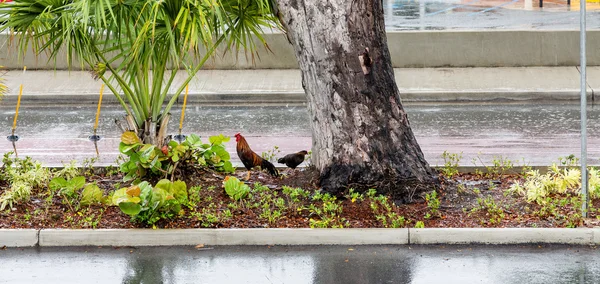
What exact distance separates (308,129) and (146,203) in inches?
238

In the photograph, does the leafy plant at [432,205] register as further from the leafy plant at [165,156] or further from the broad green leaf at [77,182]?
the broad green leaf at [77,182]

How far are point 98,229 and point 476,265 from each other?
3.31m

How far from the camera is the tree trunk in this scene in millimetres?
9000

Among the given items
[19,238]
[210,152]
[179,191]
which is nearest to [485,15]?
[210,152]

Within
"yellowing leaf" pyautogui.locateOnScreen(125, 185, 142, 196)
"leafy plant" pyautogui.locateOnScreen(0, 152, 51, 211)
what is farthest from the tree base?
"leafy plant" pyautogui.locateOnScreen(0, 152, 51, 211)

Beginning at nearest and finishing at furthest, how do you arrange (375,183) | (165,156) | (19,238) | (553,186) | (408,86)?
1. (19,238)
2. (375,183)
3. (553,186)
4. (165,156)
5. (408,86)

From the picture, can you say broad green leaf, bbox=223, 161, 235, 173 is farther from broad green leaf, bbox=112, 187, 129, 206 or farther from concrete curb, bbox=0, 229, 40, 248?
concrete curb, bbox=0, 229, 40, 248

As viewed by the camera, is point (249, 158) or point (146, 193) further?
point (249, 158)

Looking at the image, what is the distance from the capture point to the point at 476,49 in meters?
17.6

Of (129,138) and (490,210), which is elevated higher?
(129,138)

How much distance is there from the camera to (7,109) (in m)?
16.3

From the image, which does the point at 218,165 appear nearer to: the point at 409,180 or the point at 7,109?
A: the point at 409,180

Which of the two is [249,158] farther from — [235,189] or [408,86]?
[408,86]

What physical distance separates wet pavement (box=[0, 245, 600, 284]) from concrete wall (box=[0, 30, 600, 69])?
9431mm
